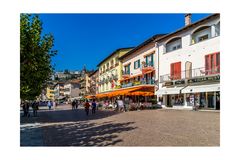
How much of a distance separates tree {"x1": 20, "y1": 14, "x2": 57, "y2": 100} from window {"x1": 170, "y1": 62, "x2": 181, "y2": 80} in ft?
40.9

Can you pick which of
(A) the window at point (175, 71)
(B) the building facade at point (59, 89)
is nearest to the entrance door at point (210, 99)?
(A) the window at point (175, 71)

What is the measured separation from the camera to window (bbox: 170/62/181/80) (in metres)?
21.0

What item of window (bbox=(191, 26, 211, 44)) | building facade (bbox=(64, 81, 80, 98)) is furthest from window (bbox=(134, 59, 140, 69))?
building facade (bbox=(64, 81, 80, 98))

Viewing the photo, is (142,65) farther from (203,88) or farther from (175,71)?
(203,88)

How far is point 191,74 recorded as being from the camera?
19391 millimetres

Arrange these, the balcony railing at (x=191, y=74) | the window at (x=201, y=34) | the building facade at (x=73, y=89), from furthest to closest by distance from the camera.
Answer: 1. the building facade at (x=73, y=89)
2. the window at (x=201, y=34)
3. the balcony railing at (x=191, y=74)

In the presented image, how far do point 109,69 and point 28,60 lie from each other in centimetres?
3273

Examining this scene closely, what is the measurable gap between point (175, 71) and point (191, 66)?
2.13 metres

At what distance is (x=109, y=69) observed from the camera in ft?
144

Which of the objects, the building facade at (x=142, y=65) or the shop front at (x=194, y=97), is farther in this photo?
the building facade at (x=142, y=65)

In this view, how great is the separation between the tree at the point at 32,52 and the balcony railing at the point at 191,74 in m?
12.0

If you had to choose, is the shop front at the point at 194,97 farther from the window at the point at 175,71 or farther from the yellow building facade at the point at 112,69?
the yellow building facade at the point at 112,69

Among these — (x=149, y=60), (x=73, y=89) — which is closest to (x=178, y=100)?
(x=149, y=60)

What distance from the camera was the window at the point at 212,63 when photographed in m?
16.5
